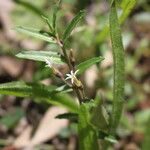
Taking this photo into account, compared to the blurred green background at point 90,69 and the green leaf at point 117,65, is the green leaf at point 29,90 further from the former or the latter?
the blurred green background at point 90,69

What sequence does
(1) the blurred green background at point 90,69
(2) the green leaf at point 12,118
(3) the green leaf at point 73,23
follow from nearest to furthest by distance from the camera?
(3) the green leaf at point 73,23 < (2) the green leaf at point 12,118 < (1) the blurred green background at point 90,69

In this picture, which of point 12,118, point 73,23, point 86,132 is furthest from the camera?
point 12,118

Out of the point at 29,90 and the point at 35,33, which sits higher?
the point at 35,33

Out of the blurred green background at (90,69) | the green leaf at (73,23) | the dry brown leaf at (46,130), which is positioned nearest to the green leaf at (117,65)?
the green leaf at (73,23)

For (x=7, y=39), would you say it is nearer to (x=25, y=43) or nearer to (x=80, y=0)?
(x=25, y=43)

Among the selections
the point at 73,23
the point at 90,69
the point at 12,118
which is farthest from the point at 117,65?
the point at 90,69

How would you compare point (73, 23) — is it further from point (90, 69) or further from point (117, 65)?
point (90, 69)

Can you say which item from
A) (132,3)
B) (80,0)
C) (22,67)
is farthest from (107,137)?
(80,0)
